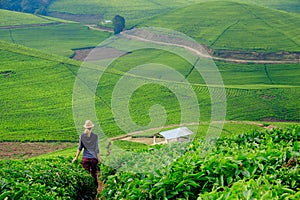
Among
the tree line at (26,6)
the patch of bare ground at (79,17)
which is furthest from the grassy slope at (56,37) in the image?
the tree line at (26,6)

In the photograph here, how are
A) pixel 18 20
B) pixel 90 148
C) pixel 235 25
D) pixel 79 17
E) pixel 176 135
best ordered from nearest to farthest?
1. pixel 90 148
2. pixel 176 135
3. pixel 235 25
4. pixel 18 20
5. pixel 79 17

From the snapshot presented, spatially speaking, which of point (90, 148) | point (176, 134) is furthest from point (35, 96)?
point (90, 148)

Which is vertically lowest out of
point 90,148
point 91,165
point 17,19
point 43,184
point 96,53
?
point 96,53

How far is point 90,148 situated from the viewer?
9539mm

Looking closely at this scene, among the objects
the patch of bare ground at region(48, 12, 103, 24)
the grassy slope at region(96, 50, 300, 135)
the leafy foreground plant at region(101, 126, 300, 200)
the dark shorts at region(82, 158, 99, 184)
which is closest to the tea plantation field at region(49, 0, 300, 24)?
the patch of bare ground at region(48, 12, 103, 24)

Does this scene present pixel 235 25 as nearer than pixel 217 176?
No

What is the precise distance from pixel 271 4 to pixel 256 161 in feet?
349

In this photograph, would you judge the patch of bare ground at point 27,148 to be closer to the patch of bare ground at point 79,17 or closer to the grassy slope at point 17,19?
the grassy slope at point 17,19

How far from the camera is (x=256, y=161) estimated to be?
4.96m

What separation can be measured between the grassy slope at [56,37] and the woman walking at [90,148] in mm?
56163

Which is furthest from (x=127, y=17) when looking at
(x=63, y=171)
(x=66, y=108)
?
(x=63, y=171)

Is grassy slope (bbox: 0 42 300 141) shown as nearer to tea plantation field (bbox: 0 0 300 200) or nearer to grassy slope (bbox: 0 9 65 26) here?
tea plantation field (bbox: 0 0 300 200)

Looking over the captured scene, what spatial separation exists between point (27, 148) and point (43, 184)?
27.2 meters

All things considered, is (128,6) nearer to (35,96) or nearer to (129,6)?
(129,6)
